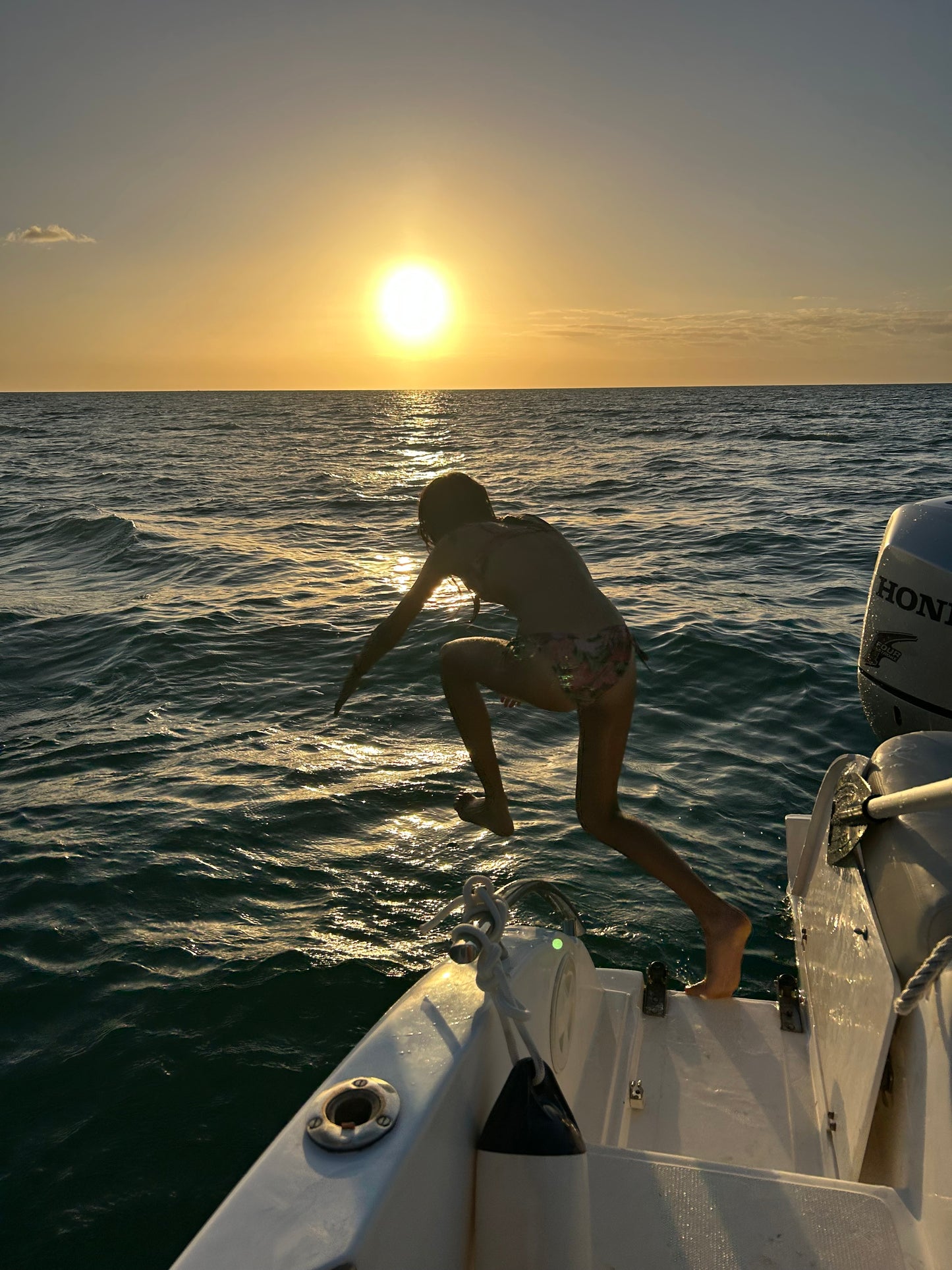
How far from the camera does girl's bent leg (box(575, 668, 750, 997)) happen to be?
3.11m

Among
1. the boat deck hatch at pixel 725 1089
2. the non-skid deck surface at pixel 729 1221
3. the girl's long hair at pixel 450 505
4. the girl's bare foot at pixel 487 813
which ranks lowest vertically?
the boat deck hatch at pixel 725 1089

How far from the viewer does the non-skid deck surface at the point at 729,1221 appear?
6.42 ft

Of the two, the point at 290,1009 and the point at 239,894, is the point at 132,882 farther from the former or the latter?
the point at 290,1009

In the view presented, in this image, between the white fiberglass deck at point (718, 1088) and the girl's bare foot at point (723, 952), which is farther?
the girl's bare foot at point (723, 952)

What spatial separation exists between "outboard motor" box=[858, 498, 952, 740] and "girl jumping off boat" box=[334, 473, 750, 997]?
1753mm

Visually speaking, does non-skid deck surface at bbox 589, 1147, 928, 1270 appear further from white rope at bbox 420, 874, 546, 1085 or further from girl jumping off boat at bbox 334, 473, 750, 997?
girl jumping off boat at bbox 334, 473, 750, 997

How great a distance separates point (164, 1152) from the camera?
3234 mm

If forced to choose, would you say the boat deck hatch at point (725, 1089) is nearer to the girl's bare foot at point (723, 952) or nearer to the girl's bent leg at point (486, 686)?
the girl's bare foot at point (723, 952)

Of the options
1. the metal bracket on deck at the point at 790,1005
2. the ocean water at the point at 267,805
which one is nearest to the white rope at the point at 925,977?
the metal bracket on deck at the point at 790,1005

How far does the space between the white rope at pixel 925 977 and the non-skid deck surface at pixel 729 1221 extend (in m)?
0.51

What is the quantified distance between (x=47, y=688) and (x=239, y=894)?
4.29 m

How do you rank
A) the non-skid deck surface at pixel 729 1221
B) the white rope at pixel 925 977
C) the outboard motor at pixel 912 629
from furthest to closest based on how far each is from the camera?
the outboard motor at pixel 912 629, the non-skid deck surface at pixel 729 1221, the white rope at pixel 925 977

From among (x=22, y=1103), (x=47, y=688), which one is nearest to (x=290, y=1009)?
(x=22, y=1103)

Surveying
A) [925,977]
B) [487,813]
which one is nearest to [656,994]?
[487,813]
